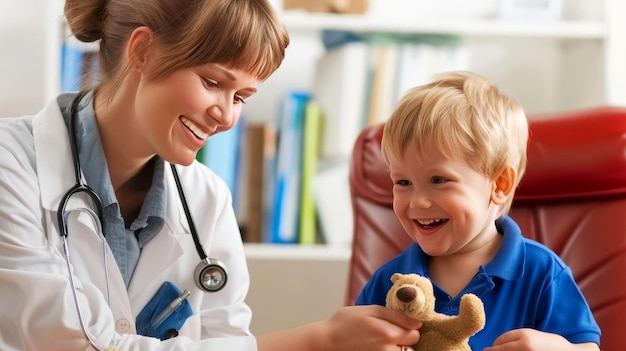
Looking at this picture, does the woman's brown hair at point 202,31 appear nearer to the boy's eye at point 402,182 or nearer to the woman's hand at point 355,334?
the boy's eye at point 402,182

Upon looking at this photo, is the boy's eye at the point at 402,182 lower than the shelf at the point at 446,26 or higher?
lower

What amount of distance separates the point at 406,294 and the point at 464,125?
1.02 feet

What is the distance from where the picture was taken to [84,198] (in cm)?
140

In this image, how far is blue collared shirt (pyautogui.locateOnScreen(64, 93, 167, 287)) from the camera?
1.45 metres

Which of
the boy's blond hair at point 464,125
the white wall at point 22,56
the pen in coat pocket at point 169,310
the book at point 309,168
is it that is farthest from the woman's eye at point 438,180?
the book at point 309,168

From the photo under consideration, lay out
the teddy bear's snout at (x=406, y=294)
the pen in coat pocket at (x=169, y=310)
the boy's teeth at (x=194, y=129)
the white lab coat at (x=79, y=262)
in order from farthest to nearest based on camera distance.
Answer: the pen in coat pocket at (x=169, y=310)
the boy's teeth at (x=194, y=129)
the white lab coat at (x=79, y=262)
the teddy bear's snout at (x=406, y=294)

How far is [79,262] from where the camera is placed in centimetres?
138

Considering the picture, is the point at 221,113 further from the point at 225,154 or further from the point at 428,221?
the point at 225,154

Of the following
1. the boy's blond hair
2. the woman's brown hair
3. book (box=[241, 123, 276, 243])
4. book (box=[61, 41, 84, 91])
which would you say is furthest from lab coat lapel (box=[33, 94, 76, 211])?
book (box=[241, 123, 276, 243])

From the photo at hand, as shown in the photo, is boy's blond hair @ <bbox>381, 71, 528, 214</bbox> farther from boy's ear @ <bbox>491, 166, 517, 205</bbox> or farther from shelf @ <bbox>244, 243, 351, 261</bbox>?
shelf @ <bbox>244, 243, 351, 261</bbox>

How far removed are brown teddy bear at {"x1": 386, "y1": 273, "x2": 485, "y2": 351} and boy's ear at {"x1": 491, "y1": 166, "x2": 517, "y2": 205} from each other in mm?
258

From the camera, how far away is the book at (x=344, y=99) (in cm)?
234

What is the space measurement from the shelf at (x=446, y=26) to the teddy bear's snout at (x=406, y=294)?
4.25 feet

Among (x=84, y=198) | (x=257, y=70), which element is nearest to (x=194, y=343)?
(x=84, y=198)
